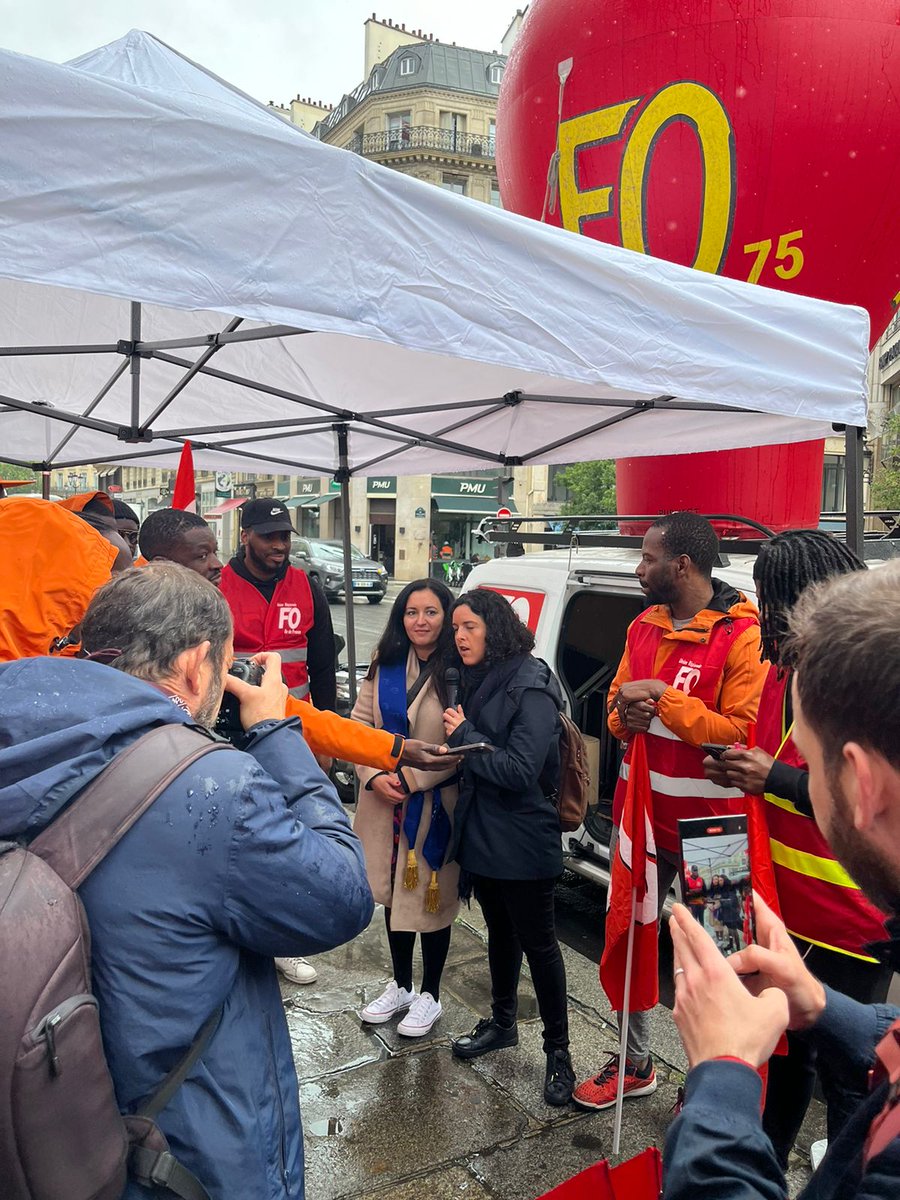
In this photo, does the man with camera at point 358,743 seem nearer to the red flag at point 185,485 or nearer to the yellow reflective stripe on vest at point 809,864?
the yellow reflective stripe on vest at point 809,864

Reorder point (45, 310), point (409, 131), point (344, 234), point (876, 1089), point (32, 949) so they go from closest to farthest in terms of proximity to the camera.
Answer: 1. point (876, 1089)
2. point (32, 949)
3. point (344, 234)
4. point (45, 310)
5. point (409, 131)

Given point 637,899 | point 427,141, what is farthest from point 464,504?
point 637,899

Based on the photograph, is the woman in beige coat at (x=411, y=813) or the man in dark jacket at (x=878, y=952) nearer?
the man in dark jacket at (x=878, y=952)

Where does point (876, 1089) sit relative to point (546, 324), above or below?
below

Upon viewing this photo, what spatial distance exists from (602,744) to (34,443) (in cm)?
453

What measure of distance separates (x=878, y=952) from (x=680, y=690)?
191cm

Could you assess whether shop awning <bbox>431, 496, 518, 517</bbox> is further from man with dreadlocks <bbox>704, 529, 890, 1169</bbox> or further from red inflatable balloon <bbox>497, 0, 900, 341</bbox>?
man with dreadlocks <bbox>704, 529, 890, 1169</bbox>

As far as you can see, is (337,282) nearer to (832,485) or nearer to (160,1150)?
(160,1150)

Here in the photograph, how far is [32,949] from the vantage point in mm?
1071

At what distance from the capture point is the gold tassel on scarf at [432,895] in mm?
3156

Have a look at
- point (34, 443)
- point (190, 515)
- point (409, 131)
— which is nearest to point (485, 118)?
point (409, 131)

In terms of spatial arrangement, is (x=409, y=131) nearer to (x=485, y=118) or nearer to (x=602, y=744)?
(x=485, y=118)

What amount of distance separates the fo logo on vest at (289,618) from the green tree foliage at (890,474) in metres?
23.0

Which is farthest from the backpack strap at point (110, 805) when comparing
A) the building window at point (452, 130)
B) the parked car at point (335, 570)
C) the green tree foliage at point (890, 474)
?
the building window at point (452, 130)
